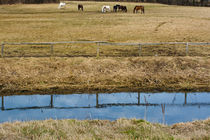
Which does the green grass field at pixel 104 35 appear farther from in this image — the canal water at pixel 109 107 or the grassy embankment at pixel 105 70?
the canal water at pixel 109 107

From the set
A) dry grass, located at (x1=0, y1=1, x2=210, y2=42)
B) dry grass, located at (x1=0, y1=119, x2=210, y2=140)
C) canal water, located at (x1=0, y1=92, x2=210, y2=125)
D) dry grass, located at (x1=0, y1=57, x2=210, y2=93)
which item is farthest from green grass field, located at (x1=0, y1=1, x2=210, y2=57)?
dry grass, located at (x1=0, y1=119, x2=210, y2=140)

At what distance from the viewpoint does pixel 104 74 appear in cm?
1762

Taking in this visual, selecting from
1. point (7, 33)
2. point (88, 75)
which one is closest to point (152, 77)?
point (88, 75)

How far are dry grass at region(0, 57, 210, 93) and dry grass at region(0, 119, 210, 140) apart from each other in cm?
557

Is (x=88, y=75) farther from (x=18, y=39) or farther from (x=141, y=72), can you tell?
(x=18, y=39)

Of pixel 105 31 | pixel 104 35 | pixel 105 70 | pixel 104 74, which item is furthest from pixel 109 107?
pixel 105 31

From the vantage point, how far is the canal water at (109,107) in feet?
42.1

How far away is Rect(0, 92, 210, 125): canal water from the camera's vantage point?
42.1ft

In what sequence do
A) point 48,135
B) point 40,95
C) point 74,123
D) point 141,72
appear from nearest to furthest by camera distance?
point 48,135 → point 74,123 → point 40,95 → point 141,72

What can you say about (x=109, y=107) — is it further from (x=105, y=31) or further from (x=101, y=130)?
Result: (x=105, y=31)

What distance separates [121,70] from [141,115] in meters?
5.35

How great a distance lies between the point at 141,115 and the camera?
13047mm

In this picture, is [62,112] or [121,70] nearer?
[62,112]

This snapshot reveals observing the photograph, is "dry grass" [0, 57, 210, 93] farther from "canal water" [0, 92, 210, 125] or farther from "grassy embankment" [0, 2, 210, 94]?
"canal water" [0, 92, 210, 125]
